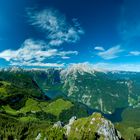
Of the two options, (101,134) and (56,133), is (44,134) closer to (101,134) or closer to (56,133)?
(56,133)

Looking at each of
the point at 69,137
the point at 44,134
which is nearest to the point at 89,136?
the point at 69,137

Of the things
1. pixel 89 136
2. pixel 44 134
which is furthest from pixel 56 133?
pixel 89 136

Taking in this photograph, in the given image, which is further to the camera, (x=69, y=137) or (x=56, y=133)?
(x=69, y=137)

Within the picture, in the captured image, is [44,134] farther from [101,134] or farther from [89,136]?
[101,134]

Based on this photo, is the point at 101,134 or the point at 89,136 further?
the point at 101,134

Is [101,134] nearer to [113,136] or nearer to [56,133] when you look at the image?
[113,136]

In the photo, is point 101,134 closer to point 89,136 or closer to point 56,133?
point 89,136

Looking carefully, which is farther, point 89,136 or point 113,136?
point 113,136

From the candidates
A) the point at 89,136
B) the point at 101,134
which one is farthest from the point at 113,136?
the point at 89,136
